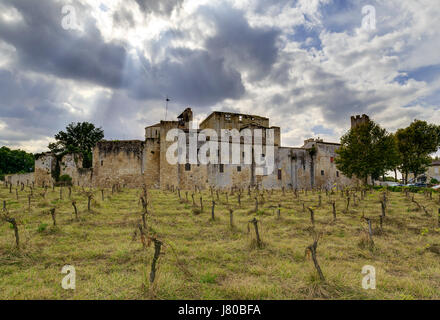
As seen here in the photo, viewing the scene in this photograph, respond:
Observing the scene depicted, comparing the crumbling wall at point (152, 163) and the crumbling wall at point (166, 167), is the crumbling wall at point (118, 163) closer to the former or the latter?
the crumbling wall at point (152, 163)

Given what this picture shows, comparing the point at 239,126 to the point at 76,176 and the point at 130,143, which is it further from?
the point at 76,176

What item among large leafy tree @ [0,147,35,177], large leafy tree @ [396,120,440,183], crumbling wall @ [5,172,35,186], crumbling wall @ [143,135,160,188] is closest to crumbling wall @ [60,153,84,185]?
crumbling wall @ [143,135,160,188]

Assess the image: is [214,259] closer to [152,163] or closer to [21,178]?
[152,163]

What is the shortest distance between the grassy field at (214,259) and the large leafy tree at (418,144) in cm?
2815

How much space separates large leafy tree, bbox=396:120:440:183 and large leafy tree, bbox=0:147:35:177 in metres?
71.0

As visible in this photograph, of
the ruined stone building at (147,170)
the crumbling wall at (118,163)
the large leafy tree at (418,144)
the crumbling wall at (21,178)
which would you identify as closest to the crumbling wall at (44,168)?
the ruined stone building at (147,170)

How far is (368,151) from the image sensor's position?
2700 cm

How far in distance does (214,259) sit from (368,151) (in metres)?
27.1

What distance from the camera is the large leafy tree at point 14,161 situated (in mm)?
49375

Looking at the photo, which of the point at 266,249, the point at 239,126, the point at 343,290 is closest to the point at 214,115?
the point at 239,126

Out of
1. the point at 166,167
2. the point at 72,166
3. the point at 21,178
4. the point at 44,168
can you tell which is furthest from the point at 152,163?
the point at 21,178

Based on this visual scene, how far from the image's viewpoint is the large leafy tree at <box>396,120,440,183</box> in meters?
32.2

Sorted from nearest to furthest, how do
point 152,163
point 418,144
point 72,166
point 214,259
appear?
point 214,259, point 152,163, point 72,166, point 418,144
